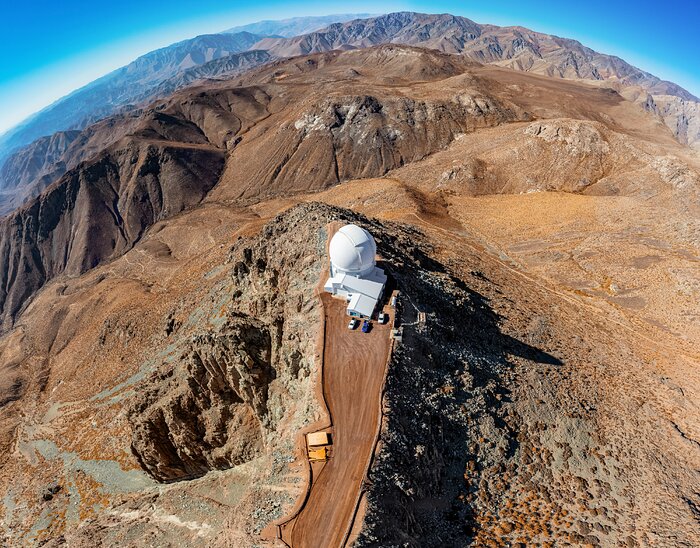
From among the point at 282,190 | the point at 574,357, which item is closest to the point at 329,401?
the point at 574,357

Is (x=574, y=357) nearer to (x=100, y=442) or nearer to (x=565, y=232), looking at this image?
(x=565, y=232)

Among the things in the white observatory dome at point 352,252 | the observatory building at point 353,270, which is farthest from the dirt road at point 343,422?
the white observatory dome at point 352,252

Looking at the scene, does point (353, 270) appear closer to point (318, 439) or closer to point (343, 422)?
point (343, 422)

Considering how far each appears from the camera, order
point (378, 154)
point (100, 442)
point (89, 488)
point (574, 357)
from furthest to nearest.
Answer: point (378, 154) < point (100, 442) < point (89, 488) < point (574, 357)

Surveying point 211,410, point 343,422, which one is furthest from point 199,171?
point 343,422

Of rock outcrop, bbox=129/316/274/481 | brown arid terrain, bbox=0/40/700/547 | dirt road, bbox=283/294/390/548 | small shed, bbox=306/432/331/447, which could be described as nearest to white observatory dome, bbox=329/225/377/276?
dirt road, bbox=283/294/390/548
